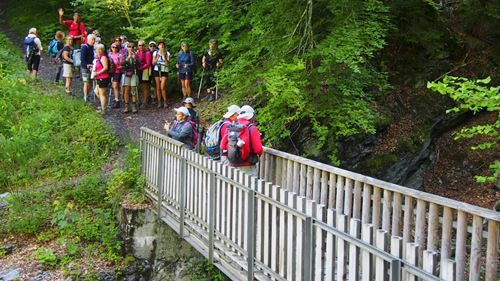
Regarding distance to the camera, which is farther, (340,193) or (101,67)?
(101,67)

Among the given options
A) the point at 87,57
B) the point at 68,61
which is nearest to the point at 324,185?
the point at 87,57

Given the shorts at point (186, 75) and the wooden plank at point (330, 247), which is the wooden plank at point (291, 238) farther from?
the shorts at point (186, 75)

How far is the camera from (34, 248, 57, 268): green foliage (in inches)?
363

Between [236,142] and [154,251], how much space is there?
313 cm

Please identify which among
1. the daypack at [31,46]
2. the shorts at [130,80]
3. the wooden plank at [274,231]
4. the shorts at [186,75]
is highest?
the daypack at [31,46]

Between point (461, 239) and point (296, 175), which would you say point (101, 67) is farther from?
point (461, 239)

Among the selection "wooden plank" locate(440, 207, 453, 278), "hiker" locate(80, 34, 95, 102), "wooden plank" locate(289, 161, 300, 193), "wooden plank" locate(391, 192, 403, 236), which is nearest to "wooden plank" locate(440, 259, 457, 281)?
"wooden plank" locate(440, 207, 453, 278)

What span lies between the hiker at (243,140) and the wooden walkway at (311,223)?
45 centimetres

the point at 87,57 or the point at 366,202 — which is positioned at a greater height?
the point at 87,57

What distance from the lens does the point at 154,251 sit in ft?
30.2

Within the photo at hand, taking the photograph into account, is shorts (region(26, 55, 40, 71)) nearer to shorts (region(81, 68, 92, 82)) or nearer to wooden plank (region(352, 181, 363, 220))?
shorts (region(81, 68, 92, 82))

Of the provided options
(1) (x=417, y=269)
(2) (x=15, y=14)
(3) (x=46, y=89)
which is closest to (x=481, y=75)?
(1) (x=417, y=269)

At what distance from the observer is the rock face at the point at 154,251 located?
9.10 metres

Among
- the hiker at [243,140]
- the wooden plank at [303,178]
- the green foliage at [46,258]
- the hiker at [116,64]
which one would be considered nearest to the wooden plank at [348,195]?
the wooden plank at [303,178]
